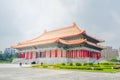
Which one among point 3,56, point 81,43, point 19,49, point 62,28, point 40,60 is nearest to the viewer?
point 81,43

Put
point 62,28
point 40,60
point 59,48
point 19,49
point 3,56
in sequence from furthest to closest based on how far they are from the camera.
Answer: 1. point 3,56
2. point 19,49
3. point 62,28
4. point 40,60
5. point 59,48

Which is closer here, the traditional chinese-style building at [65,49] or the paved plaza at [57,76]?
the paved plaza at [57,76]

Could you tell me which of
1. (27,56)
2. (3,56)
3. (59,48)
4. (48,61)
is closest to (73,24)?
(59,48)

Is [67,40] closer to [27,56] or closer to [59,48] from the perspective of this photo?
[59,48]

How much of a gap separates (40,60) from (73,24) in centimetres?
1406

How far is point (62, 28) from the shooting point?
54438mm

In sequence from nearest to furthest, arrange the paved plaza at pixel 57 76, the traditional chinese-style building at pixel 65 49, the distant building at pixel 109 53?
the paved plaza at pixel 57 76, the traditional chinese-style building at pixel 65 49, the distant building at pixel 109 53

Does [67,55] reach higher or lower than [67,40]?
lower

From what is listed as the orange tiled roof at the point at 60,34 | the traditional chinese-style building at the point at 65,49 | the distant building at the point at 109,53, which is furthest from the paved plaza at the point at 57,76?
the distant building at the point at 109,53

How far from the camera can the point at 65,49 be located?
153 ft

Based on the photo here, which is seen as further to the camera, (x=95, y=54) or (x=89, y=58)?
(x=95, y=54)

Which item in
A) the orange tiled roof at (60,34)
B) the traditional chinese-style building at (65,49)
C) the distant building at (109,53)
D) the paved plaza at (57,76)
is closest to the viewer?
the paved plaza at (57,76)

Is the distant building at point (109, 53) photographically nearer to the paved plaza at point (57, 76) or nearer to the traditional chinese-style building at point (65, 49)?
the traditional chinese-style building at point (65, 49)

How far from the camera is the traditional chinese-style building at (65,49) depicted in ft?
143
